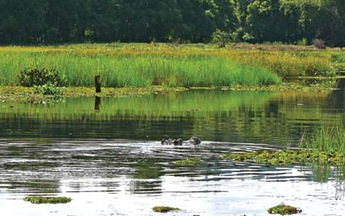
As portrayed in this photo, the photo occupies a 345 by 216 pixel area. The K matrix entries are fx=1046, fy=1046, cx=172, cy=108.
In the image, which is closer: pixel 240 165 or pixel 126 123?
pixel 240 165

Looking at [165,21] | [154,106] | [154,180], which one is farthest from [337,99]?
[165,21]

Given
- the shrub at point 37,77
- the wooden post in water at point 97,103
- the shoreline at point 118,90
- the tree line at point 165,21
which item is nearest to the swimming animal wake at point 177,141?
the wooden post in water at point 97,103

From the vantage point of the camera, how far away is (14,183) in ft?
64.5

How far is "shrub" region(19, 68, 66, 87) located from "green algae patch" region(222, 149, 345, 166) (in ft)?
76.7

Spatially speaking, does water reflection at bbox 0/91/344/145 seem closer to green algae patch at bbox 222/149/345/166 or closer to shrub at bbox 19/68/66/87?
green algae patch at bbox 222/149/345/166

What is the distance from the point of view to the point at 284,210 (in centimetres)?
1717

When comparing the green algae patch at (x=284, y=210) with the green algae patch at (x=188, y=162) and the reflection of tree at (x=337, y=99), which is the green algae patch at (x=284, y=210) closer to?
the green algae patch at (x=188, y=162)

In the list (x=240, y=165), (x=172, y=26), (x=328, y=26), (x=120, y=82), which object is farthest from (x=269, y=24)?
(x=240, y=165)

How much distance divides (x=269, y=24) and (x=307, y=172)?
108646mm

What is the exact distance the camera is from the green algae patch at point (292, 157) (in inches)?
910

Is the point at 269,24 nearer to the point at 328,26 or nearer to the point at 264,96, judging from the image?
the point at 328,26

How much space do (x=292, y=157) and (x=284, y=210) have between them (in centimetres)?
650

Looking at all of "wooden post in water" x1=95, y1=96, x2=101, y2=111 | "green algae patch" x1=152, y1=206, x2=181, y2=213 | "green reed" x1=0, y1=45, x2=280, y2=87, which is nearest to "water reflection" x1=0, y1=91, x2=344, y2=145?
"wooden post in water" x1=95, y1=96, x2=101, y2=111

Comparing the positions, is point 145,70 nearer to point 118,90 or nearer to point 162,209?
point 118,90
